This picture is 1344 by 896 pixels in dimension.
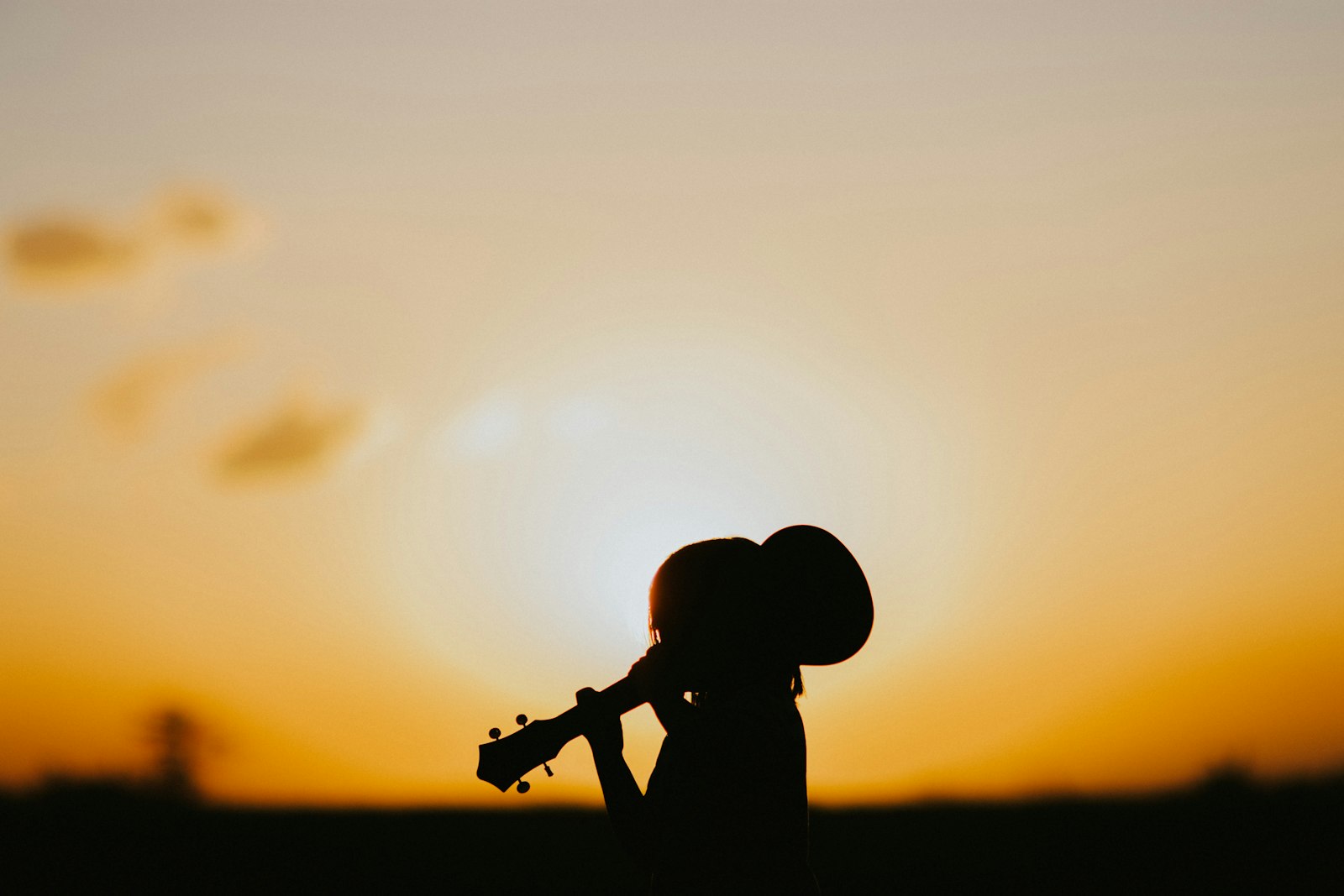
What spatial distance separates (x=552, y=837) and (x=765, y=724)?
2974 centimetres

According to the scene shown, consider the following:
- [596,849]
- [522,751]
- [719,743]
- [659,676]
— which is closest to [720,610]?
[659,676]

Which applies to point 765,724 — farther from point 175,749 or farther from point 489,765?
point 175,749

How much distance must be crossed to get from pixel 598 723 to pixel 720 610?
66 centimetres

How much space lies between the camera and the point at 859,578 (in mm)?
4793

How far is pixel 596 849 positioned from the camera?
30062 mm

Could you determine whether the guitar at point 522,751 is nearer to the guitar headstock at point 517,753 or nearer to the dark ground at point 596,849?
the guitar headstock at point 517,753

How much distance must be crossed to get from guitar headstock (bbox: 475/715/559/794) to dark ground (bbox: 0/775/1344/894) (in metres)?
19.7

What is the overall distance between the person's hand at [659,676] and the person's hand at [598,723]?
193 mm

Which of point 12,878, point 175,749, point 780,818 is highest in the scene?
point 175,749

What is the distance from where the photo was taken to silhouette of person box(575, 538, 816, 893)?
4.59 metres

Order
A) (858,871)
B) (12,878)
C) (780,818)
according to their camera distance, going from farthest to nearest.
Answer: (858,871), (12,878), (780,818)

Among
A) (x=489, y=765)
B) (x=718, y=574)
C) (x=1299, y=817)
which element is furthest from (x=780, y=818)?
(x=1299, y=817)

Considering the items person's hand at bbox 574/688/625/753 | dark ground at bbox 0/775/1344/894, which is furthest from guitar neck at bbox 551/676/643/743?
dark ground at bbox 0/775/1344/894

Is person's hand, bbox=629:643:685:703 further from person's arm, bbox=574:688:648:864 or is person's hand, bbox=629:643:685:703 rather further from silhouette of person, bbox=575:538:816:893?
person's arm, bbox=574:688:648:864
